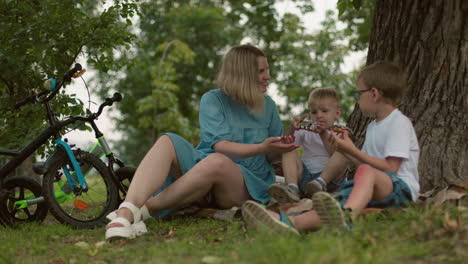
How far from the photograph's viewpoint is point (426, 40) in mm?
4141

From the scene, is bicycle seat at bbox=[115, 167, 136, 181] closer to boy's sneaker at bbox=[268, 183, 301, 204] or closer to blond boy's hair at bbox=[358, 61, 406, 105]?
boy's sneaker at bbox=[268, 183, 301, 204]

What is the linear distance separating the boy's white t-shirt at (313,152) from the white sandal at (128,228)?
1516mm

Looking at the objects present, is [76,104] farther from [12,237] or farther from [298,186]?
[298,186]

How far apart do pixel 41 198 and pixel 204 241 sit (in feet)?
5.18

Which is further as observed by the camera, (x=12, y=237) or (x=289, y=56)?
(x=289, y=56)

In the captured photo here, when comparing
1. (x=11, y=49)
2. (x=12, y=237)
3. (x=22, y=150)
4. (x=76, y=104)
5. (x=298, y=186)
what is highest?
(x=11, y=49)

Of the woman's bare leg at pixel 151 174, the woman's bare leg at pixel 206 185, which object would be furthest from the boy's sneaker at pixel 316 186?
the woman's bare leg at pixel 151 174

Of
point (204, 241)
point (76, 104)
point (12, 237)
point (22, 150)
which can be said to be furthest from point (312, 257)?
point (76, 104)

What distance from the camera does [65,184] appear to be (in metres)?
4.09

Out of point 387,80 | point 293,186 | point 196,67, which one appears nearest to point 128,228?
point 293,186

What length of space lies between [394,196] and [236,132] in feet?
4.57

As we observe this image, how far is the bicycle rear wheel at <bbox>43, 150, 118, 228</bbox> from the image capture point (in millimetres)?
3900

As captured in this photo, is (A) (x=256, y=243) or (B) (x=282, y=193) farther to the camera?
(B) (x=282, y=193)

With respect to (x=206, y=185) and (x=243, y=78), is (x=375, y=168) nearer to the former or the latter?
(x=206, y=185)
